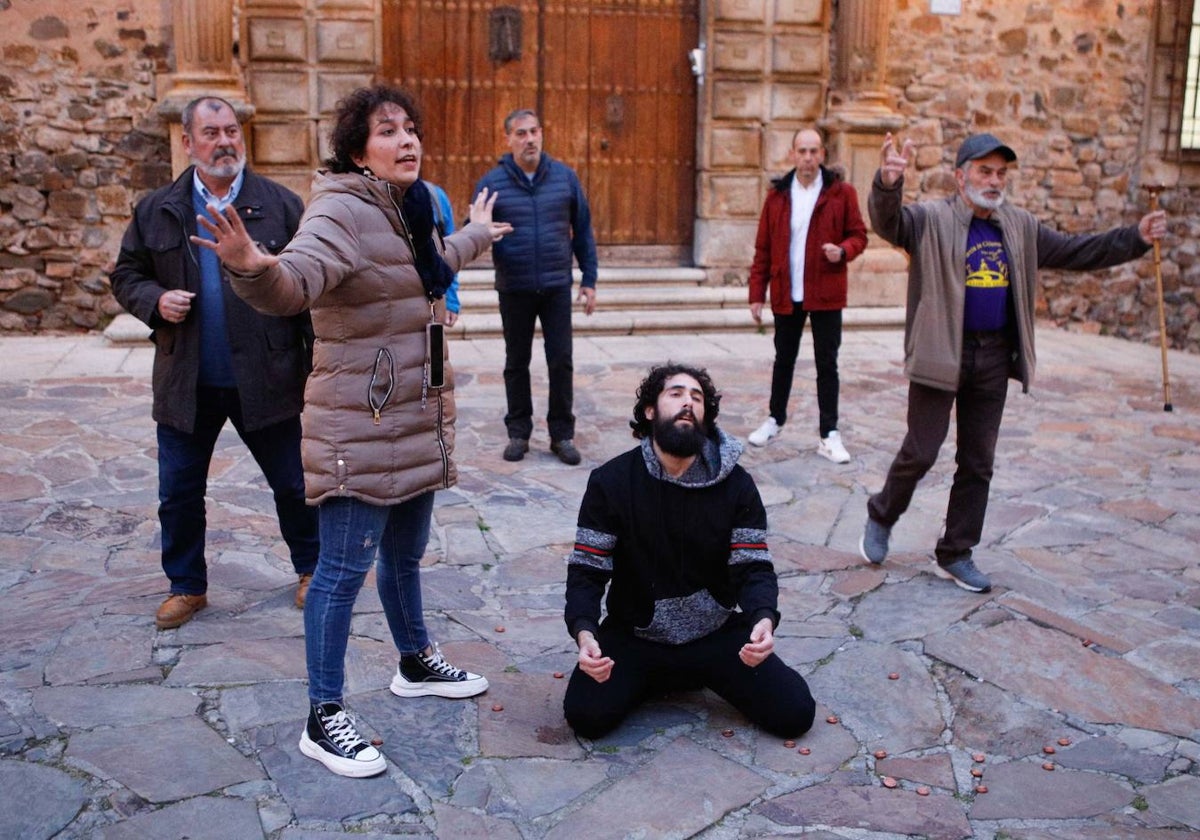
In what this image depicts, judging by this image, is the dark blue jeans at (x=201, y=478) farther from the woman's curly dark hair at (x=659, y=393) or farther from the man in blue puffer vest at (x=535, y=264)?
the man in blue puffer vest at (x=535, y=264)

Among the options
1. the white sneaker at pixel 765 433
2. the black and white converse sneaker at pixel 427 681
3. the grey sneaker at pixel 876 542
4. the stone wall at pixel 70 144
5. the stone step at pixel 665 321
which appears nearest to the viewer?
the black and white converse sneaker at pixel 427 681

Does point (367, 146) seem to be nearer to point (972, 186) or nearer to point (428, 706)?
point (428, 706)

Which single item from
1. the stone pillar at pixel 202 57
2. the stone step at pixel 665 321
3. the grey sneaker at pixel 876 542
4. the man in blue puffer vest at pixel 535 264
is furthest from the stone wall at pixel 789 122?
the grey sneaker at pixel 876 542

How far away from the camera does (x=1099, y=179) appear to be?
12.2 meters

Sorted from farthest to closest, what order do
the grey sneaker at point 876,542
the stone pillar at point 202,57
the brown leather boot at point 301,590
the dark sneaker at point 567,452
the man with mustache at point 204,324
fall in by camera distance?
the stone pillar at point 202,57 → the dark sneaker at point 567,452 → the grey sneaker at point 876,542 → the brown leather boot at point 301,590 → the man with mustache at point 204,324

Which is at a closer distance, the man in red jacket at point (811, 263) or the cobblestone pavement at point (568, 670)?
the cobblestone pavement at point (568, 670)

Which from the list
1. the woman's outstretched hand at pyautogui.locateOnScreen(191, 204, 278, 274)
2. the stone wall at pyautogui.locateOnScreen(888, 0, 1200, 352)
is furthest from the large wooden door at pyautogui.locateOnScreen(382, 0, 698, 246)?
the woman's outstretched hand at pyautogui.locateOnScreen(191, 204, 278, 274)

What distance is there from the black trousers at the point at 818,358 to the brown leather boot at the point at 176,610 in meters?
3.57

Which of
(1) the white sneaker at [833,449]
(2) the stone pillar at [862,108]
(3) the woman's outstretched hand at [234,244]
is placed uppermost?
(2) the stone pillar at [862,108]

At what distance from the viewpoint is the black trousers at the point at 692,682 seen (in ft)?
11.9

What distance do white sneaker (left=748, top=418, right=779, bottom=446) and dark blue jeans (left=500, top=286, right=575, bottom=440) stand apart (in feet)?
3.38

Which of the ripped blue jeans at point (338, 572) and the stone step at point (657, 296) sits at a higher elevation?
the stone step at point (657, 296)

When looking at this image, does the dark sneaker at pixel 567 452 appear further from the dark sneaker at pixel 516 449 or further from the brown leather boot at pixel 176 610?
the brown leather boot at pixel 176 610

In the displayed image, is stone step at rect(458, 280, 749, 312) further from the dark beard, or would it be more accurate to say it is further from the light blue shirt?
the dark beard
